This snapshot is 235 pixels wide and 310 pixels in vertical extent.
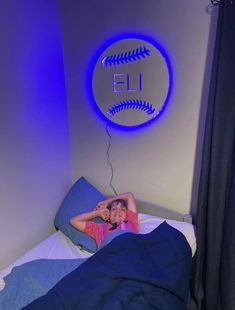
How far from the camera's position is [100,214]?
191 cm

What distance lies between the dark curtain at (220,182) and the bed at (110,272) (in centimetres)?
16

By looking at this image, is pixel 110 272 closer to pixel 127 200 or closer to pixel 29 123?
pixel 127 200

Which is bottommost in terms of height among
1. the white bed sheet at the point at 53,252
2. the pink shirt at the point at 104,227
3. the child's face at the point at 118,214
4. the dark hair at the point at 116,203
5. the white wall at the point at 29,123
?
the white bed sheet at the point at 53,252

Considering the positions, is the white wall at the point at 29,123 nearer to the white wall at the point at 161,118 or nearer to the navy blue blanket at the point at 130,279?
the white wall at the point at 161,118

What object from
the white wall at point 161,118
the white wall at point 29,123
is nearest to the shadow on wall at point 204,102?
the white wall at point 161,118

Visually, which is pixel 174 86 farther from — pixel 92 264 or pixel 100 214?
pixel 92 264

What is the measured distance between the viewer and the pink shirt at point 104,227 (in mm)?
1763

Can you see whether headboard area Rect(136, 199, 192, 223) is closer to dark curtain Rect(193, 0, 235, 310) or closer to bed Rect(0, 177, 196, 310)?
bed Rect(0, 177, 196, 310)

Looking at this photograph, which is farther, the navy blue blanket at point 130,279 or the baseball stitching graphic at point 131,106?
the baseball stitching graphic at point 131,106

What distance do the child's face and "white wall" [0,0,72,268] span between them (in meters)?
0.54

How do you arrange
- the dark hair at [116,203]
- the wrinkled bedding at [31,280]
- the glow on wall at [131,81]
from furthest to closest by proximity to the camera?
1. the dark hair at [116,203]
2. the glow on wall at [131,81]
3. the wrinkled bedding at [31,280]

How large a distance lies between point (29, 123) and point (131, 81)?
778mm

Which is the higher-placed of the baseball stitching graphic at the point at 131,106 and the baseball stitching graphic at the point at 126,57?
the baseball stitching graphic at the point at 126,57

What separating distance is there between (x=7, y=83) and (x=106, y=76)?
70 centimetres
